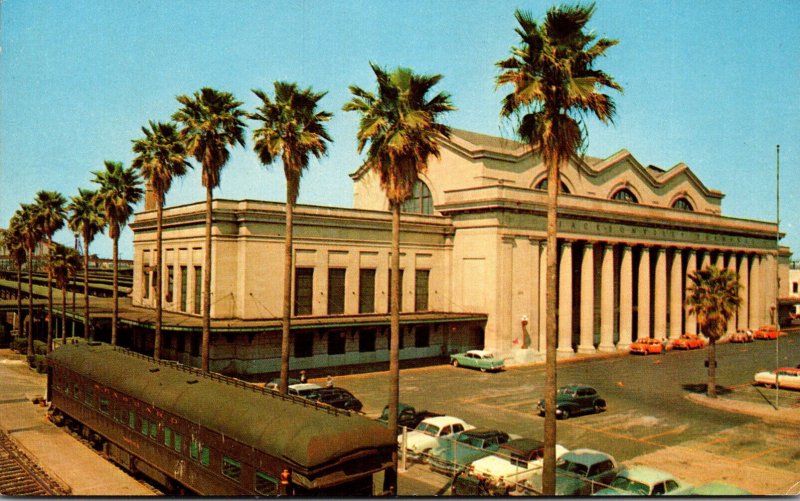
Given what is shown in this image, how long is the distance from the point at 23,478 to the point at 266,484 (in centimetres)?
1348

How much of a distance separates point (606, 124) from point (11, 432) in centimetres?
3144

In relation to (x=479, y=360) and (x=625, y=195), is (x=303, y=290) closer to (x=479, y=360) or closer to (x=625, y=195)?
(x=479, y=360)

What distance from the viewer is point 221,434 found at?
57.2 ft

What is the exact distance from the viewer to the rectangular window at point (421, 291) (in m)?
56.4

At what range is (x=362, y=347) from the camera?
50812mm

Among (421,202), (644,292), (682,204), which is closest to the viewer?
(421,202)

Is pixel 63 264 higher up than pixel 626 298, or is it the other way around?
pixel 63 264

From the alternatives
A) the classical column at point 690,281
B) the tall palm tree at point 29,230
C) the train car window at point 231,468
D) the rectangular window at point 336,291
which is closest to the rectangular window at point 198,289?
the rectangular window at point 336,291

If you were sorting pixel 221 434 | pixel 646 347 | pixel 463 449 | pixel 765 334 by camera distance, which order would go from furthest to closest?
pixel 765 334 → pixel 646 347 → pixel 463 449 → pixel 221 434

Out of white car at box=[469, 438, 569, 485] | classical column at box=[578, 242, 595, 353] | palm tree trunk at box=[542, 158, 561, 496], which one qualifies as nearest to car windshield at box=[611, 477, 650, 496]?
white car at box=[469, 438, 569, 485]

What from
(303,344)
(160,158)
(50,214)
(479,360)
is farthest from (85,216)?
(479,360)

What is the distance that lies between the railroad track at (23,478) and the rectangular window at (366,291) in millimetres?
29245

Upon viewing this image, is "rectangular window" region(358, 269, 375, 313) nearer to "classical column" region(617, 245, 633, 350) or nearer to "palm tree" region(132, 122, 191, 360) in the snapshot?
"palm tree" region(132, 122, 191, 360)

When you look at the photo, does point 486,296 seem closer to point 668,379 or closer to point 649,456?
point 668,379
